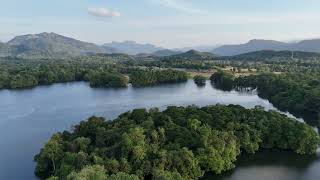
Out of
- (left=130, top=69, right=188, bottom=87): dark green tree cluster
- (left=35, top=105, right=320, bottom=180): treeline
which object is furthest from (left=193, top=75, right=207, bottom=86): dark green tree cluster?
(left=35, top=105, right=320, bottom=180): treeline

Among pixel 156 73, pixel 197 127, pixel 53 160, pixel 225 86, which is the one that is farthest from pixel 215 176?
pixel 156 73

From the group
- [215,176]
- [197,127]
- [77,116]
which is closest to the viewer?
[215,176]

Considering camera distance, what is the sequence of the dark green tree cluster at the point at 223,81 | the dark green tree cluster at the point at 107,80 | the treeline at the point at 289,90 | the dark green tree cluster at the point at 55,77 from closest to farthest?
the treeline at the point at 289,90
the dark green tree cluster at the point at 223,81
the dark green tree cluster at the point at 107,80
the dark green tree cluster at the point at 55,77

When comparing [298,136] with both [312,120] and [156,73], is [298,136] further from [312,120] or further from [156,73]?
[156,73]

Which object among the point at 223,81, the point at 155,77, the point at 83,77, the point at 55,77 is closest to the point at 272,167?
the point at 223,81

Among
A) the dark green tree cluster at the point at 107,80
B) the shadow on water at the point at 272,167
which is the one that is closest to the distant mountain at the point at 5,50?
→ the dark green tree cluster at the point at 107,80

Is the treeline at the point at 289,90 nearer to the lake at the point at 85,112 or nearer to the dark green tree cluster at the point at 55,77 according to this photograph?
the lake at the point at 85,112

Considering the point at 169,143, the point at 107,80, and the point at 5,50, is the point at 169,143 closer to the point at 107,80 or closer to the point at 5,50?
the point at 107,80
